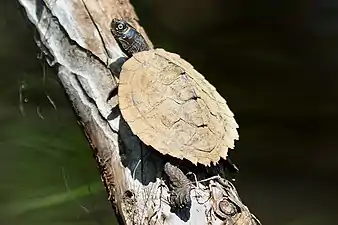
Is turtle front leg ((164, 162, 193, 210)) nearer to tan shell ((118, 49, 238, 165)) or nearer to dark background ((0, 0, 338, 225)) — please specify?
tan shell ((118, 49, 238, 165))

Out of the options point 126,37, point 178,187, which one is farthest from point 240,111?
point 178,187

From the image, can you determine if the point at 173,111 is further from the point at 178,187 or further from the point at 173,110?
the point at 178,187

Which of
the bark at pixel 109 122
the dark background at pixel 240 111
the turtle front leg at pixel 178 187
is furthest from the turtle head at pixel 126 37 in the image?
the dark background at pixel 240 111

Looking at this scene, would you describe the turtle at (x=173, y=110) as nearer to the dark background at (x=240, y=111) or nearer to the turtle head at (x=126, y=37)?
the turtle head at (x=126, y=37)

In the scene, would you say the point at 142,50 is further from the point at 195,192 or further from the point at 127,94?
the point at 195,192

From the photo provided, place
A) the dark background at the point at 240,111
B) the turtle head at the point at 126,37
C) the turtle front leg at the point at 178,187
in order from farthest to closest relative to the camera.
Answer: the dark background at the point at 240,111 < the turtle head at the point at 126,37 < the turtle front leg at the point at 178,187
